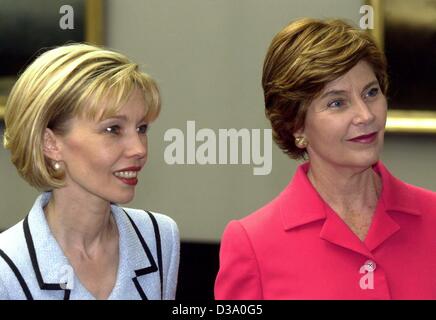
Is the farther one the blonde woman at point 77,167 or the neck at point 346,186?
the neck at point 346,186

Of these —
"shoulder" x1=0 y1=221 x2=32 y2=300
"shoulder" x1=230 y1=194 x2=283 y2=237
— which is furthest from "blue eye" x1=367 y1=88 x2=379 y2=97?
"shoulder" x1=0 y1=221 x2=32 y2=300

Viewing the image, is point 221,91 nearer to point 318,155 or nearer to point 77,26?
point 77,26

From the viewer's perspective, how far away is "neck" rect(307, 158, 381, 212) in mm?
2559

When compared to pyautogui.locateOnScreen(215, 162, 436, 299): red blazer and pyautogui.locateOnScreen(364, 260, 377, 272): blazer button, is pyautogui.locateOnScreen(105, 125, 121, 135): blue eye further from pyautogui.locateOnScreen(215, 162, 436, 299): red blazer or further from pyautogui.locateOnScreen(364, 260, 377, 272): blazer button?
pyautogui.locateOnScreen(364, 260, 377, 272): blazer button

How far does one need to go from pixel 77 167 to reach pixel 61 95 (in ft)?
0.69

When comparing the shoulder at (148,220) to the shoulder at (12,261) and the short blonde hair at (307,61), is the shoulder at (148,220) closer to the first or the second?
the shoulder at (12,261)

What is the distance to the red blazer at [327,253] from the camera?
2492 millimetres

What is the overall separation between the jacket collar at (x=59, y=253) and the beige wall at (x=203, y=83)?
1.54 m

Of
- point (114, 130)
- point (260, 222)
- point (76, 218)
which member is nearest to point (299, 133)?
point (260, 222)

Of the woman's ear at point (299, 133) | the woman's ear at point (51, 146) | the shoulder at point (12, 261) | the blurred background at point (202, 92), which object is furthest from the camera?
the blurred background at point (202, 92)

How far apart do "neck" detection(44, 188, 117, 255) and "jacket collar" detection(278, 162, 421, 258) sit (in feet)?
1.61

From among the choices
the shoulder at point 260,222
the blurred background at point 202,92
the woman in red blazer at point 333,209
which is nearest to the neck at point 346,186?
the woman in red blazer at point 333,209

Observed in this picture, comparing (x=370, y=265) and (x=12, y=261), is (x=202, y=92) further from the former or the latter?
(x=12, y=261)
